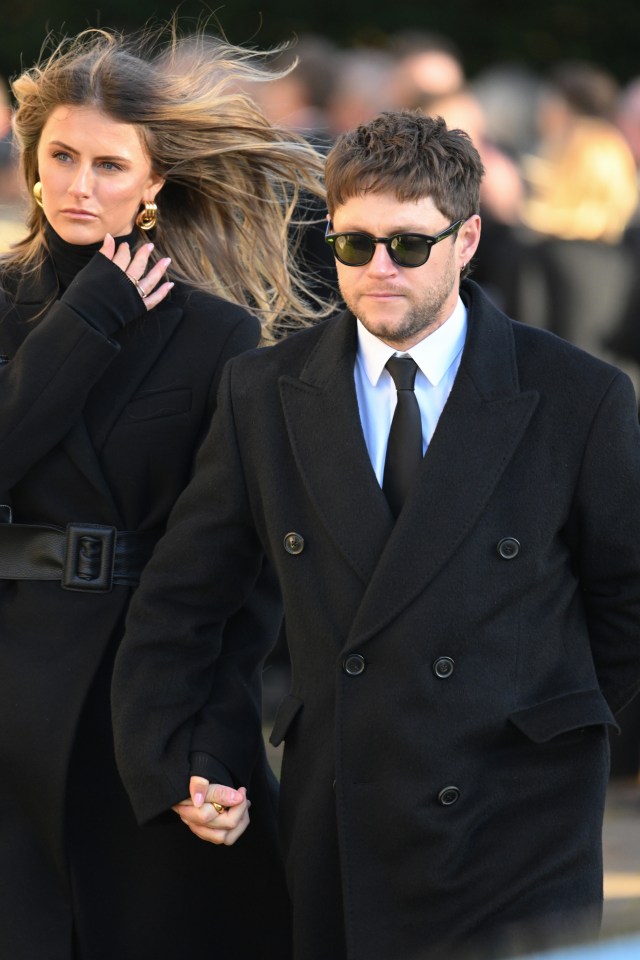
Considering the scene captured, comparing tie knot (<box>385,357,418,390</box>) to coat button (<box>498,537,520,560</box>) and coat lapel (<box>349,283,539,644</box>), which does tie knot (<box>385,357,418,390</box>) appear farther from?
coat button (<box>498,537,520,560</box>)

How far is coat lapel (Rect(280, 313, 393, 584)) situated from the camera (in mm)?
3305

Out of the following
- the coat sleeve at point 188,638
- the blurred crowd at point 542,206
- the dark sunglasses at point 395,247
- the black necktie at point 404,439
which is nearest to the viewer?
the dark sunglasses at point 395,247

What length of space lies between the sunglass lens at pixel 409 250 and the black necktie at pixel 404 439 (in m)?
0.20

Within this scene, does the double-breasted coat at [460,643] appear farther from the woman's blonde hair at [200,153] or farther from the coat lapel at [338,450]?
the woman's blonde hair at [200,153]

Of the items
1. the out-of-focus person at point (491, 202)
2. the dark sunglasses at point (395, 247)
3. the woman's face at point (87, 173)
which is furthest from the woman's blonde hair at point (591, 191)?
the dark sunglasses at point (395, 247)

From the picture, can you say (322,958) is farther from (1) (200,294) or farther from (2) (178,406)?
(1) (200,294)

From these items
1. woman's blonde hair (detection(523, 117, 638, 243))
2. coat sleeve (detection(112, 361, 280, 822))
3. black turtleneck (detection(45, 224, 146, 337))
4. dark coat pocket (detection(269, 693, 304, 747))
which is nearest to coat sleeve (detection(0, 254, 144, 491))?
black turtleneck (detection(45, 224, 146, 337))

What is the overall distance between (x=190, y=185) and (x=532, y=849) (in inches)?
68.9

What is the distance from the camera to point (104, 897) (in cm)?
396

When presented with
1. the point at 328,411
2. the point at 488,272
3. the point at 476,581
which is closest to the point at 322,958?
the point at 476,581

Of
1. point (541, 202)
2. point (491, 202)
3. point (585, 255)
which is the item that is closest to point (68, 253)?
point (585, 255)

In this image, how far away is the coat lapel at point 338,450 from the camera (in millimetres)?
3305

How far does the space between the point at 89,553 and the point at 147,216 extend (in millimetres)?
750

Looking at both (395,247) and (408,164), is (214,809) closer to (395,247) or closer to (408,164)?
(395,247)
